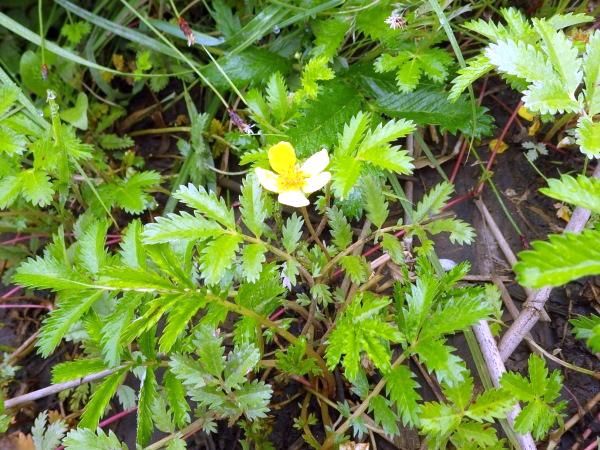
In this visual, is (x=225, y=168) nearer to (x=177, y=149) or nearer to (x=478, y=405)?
(x=177, y=149)

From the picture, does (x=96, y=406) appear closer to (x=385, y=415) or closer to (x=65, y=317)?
(x=65, y=317)

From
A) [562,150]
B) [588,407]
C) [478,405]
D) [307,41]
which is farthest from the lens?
[307,41]

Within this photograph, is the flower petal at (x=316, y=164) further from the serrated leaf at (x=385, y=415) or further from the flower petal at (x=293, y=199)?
the serrated leaf at (x=385, y=415)

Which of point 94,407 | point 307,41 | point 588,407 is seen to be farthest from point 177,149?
point 588,407

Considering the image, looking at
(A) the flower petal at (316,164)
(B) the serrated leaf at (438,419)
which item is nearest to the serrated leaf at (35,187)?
(A) the flower petal at (316,164)

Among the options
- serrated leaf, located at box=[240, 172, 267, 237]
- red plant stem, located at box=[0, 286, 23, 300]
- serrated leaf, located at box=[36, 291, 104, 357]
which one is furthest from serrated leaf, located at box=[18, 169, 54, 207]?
serrated leaf, located at box=[240, 172, 267, 237]

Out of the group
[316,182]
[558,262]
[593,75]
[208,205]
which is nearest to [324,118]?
[316,182]
